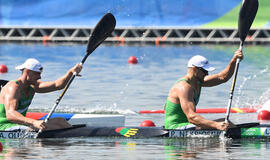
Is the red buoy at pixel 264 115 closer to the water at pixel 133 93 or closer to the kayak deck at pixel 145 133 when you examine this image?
the water at pixel 133 93

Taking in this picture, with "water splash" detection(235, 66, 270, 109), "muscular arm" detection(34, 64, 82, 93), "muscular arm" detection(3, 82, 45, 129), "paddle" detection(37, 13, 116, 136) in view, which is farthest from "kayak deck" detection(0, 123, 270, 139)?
"water splash" detection(235, 66, 270, 109)

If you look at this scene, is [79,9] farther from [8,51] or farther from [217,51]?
[217,51]

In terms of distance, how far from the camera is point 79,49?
47500 millimetres

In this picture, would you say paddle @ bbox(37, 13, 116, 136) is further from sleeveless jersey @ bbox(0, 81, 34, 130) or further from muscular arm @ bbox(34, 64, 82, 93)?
sleeveless jersey @ bbox(0, 81, 34, 130)

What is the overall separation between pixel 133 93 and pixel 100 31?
8.91 m

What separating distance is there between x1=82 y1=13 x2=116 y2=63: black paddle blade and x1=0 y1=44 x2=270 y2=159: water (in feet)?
7.66

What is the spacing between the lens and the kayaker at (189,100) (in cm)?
1282

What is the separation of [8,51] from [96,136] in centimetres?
3226

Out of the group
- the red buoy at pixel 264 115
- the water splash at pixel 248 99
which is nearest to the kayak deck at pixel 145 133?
the red buoy at pixel 264 115

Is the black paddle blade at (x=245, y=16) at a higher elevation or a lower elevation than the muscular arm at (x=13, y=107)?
higher

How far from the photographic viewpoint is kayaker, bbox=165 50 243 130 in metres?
12.8

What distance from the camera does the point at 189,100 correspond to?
12.8 meters

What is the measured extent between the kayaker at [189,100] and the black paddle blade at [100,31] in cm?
266

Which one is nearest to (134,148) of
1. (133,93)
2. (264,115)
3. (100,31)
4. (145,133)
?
(145,133)
